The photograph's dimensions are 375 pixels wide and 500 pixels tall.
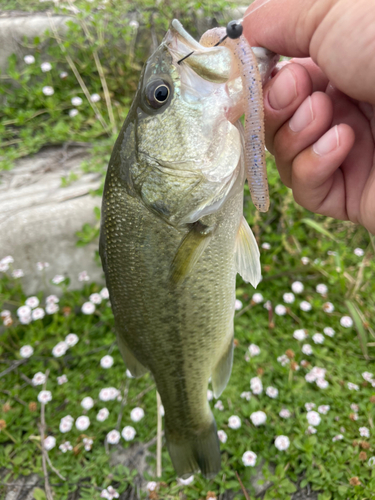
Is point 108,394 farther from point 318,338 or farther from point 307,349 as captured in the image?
point 318,338

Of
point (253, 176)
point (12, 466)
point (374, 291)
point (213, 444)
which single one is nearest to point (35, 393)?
point (12, 466)

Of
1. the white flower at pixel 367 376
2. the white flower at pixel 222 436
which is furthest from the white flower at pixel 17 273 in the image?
the white flower at pixel 367 376

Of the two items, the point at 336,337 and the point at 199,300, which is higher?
the point at 199,300

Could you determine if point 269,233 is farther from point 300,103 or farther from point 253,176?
point 253,176

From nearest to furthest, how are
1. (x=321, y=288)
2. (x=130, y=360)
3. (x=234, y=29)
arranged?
(x=234, y=29) < (x=130, y=360) < (x=321, y=288)

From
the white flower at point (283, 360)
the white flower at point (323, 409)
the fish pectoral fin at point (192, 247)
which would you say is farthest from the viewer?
the white flower at point (283, 360)

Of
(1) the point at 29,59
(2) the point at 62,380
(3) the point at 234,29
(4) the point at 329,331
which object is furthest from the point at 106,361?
(1) the point at 29,59

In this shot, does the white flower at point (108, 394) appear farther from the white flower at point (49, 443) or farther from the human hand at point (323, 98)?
the human hand at point (323, 98)
